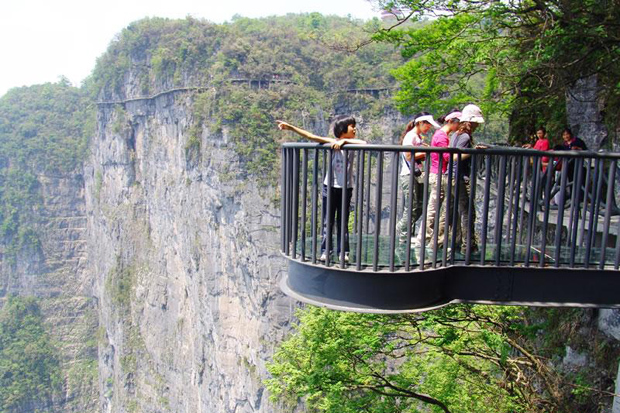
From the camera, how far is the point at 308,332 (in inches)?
381

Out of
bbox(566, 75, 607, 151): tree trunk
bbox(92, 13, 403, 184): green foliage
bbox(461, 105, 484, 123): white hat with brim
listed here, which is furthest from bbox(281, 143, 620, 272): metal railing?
bbox(92, 13, 403, 184): green foliage

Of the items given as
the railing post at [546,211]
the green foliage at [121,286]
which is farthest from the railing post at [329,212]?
the green foliage at [121,286]

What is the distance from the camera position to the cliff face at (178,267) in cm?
3616

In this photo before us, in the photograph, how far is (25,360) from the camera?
67812 millimetres

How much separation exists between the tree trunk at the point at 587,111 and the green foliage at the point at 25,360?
228ft

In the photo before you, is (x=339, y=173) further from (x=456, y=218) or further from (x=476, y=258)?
(x=476, y=258)

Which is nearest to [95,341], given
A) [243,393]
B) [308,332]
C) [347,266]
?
[243,393]

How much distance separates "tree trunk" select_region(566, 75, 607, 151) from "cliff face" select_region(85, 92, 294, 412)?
26.9 meters

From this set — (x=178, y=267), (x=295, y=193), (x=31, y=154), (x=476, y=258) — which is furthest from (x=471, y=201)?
(x=31, y=154)

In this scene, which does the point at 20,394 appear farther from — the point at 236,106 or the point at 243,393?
the point at 236,106

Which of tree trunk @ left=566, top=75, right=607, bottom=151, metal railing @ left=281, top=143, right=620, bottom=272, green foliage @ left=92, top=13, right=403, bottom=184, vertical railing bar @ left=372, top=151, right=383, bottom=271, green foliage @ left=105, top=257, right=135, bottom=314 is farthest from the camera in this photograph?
green foliage @ left=105, top=257, right=135, bottom=314

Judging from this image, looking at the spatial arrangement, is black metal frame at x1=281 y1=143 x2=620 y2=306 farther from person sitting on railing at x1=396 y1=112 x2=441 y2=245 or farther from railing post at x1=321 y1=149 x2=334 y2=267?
person sitting on railing at x1=396 y1=112 x2=441 y2=245

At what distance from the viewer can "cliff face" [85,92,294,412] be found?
36156 millimetres

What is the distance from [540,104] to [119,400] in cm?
5306
